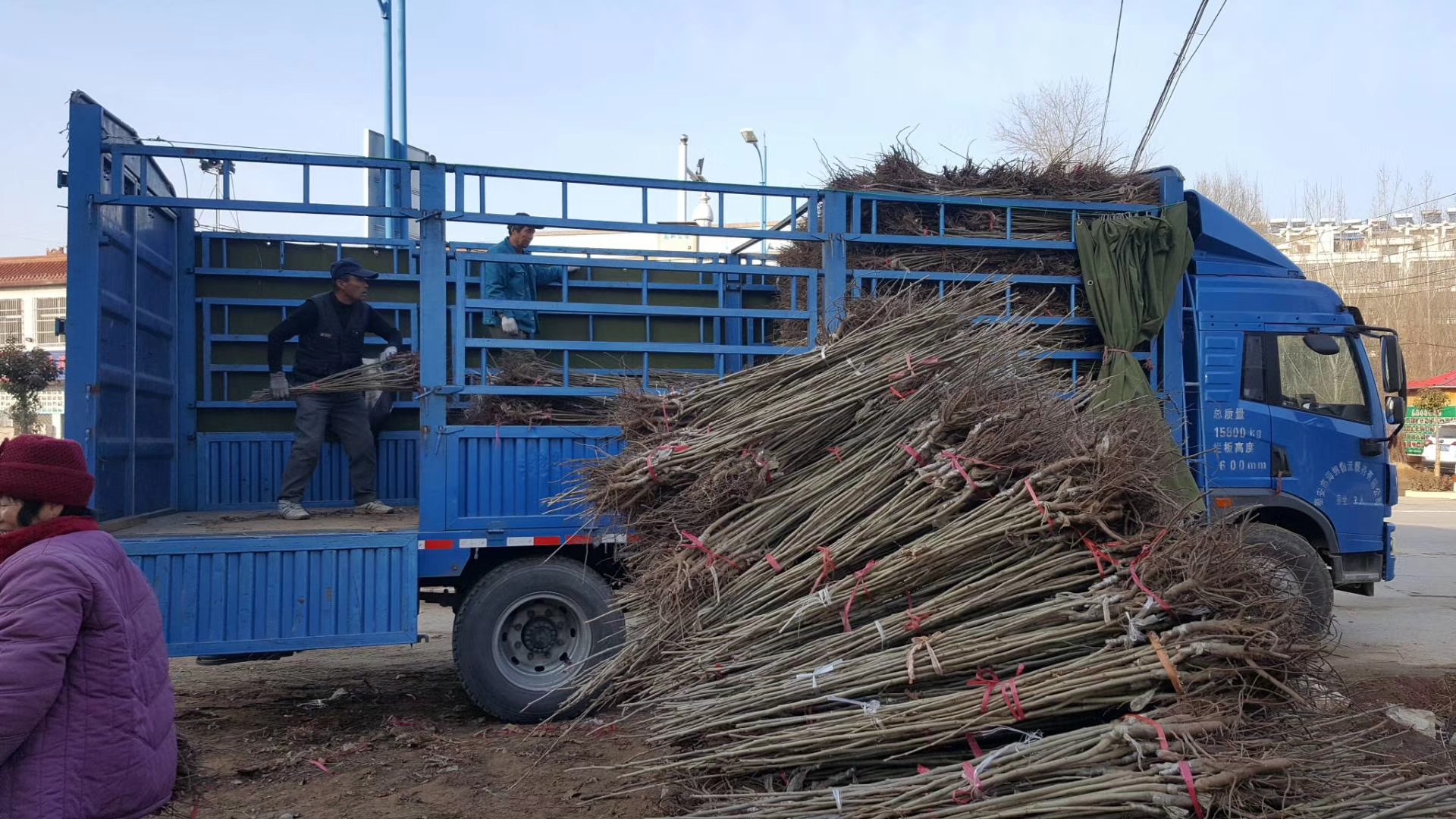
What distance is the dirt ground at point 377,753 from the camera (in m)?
4.32

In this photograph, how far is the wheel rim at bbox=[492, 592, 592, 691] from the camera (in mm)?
5578

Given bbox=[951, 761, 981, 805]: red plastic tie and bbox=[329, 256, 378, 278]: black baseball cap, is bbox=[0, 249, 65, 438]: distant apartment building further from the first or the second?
bbox=[951, 761, 981, 805]: red plastic tie

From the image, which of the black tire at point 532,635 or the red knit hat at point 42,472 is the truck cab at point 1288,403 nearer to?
the black tire at point 532,635

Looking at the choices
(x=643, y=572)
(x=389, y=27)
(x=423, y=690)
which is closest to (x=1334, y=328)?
(x=643, y=572)

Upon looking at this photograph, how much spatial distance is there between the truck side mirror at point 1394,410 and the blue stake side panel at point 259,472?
6.68 meters

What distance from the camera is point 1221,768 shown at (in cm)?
292

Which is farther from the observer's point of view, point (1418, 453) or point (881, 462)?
point (1418, 453)

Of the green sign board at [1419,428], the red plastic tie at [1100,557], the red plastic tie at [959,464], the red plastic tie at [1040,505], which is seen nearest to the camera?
the red plastic tie at [1100,557]

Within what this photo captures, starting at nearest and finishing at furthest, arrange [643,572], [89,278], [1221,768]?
[1221,768] < [643,572] < [89,278]

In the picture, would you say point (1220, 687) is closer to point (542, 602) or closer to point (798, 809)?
point (798, 809)

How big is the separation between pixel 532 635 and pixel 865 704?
8.71 feet

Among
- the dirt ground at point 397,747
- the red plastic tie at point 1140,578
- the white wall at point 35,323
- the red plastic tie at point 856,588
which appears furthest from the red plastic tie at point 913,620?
the white wall at point 35,323

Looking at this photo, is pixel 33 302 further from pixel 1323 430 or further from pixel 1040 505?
pixel 1040 505

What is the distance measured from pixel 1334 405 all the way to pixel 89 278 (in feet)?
25.2
